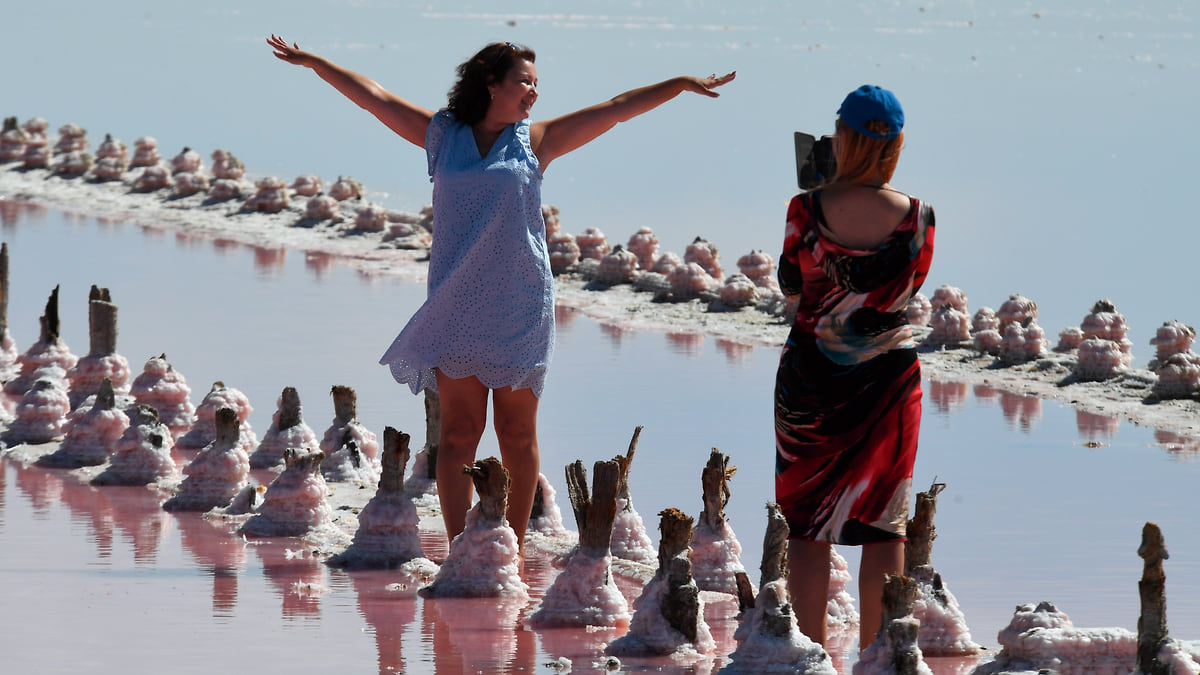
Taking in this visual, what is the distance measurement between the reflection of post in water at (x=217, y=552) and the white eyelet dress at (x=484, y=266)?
1.07m

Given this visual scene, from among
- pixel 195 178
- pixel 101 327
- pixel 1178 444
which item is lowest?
pixel 1178 444

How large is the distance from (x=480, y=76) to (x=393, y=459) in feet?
5.59

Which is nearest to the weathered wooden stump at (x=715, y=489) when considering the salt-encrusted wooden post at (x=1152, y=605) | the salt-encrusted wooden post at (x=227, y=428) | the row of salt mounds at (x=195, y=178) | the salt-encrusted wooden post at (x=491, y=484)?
the salt-encrusted wooden post at (x=491, y=484)

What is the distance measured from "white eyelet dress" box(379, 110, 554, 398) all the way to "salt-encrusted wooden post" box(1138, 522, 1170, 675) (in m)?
2.59

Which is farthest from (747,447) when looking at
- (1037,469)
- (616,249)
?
(616,249)

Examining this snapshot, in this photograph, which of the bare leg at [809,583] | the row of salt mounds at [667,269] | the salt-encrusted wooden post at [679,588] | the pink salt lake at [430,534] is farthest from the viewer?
the row of salt mounds at [667,269]

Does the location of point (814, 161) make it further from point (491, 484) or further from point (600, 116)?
point (491, 484)

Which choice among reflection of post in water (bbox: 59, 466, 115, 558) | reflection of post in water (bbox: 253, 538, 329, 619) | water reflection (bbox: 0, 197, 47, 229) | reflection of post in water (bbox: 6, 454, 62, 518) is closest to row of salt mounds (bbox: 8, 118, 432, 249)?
water reflection (bbox: 0, 197, 47, 229)

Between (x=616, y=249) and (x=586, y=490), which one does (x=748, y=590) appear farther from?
(x=616, y=249)

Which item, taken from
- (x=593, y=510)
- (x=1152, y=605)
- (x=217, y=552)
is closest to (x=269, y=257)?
(x=217, y=552)

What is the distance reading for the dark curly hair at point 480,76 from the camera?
723 centimetres

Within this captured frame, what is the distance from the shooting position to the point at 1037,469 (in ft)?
37.7

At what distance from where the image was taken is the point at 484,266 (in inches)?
286

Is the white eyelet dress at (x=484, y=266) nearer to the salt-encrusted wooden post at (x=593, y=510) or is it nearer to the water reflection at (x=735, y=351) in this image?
the salt-encrusted wooden post at (x=593, y=510)
